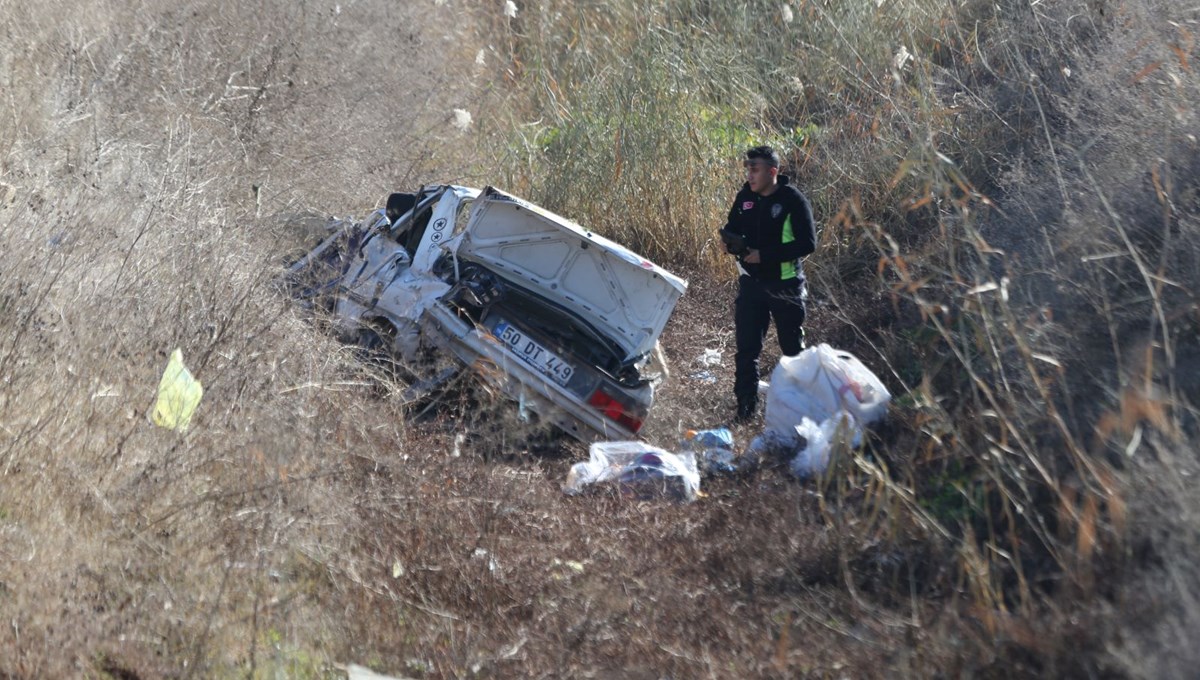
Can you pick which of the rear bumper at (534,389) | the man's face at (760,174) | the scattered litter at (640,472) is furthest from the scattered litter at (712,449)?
the man's face at (760,174)

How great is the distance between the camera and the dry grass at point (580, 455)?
4.27 m

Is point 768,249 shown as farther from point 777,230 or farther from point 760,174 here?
point 760,174

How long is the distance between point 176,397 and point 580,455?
3.72 meters

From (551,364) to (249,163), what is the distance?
4.64 metres

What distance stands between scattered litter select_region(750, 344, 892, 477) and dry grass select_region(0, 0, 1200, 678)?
13.1 inches

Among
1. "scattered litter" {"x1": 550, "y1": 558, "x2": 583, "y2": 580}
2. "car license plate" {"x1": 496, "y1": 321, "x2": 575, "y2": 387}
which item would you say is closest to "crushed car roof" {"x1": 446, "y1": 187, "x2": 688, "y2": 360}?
→ "car license plate" {"x1": 496, "y1": 321, "x2": 575, "y2": 387}

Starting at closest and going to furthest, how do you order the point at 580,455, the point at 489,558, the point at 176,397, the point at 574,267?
the point at 176,397, the point at 489,558, the point at 580,455, the point at 574,267

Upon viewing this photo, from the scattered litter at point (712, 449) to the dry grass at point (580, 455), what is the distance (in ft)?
1.82

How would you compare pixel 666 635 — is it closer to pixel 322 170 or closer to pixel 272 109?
pixel 322 170

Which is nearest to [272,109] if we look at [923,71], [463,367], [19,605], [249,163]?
[249,163]

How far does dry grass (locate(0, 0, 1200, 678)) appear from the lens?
4.27m

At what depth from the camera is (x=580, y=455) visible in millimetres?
8195

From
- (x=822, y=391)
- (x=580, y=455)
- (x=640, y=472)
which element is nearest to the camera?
(x=640, y=472)

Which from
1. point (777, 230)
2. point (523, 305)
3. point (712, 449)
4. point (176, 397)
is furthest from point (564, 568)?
point (777, 230)
